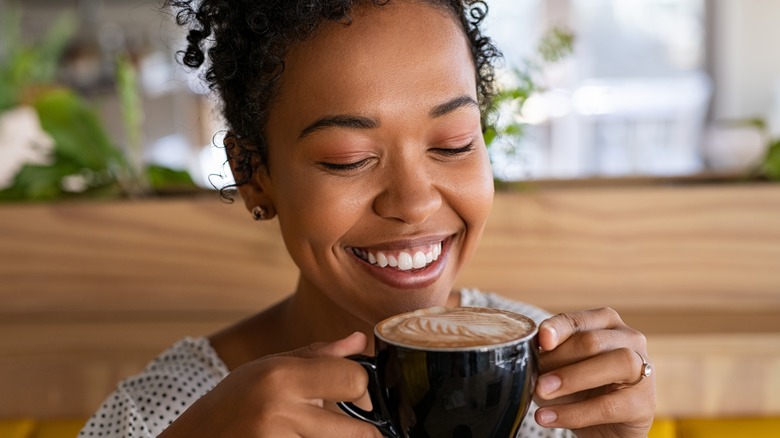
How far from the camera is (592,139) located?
6.98 m

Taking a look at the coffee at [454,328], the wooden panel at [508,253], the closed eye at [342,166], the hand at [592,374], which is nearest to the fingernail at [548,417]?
the hand at [592,374]

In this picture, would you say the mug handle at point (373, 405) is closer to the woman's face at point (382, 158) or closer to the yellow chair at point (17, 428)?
the woman's face at point (382, 158)

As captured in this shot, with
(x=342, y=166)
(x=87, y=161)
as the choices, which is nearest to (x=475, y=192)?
(x=342, y=166)

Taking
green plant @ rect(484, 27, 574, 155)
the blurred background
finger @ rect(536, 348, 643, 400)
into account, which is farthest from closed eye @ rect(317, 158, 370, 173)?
the blurred background

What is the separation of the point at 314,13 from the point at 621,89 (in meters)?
6.37

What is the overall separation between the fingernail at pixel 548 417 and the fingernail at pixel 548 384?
4 centimetres

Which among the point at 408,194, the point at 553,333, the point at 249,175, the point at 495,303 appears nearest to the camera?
the point at 553,333

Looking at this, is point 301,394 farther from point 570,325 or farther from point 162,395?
point 162,395

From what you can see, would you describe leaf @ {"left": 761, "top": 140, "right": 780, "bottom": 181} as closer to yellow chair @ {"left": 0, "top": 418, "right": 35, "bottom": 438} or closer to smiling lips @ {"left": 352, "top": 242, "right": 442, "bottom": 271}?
smiling lips @ {"left": 352, "top": 242, "right": 442, "bottom": 271}

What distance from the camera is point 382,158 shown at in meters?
0.96

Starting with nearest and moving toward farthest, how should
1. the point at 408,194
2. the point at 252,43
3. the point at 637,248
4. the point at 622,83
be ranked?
the point at 408,194 → the point at 252,43 → the point at 637,248 → the point at 622,83

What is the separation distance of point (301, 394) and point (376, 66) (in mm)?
387

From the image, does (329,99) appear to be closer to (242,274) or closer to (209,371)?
(209,371)

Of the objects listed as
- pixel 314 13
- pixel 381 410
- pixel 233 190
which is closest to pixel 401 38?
pixel 314 13
